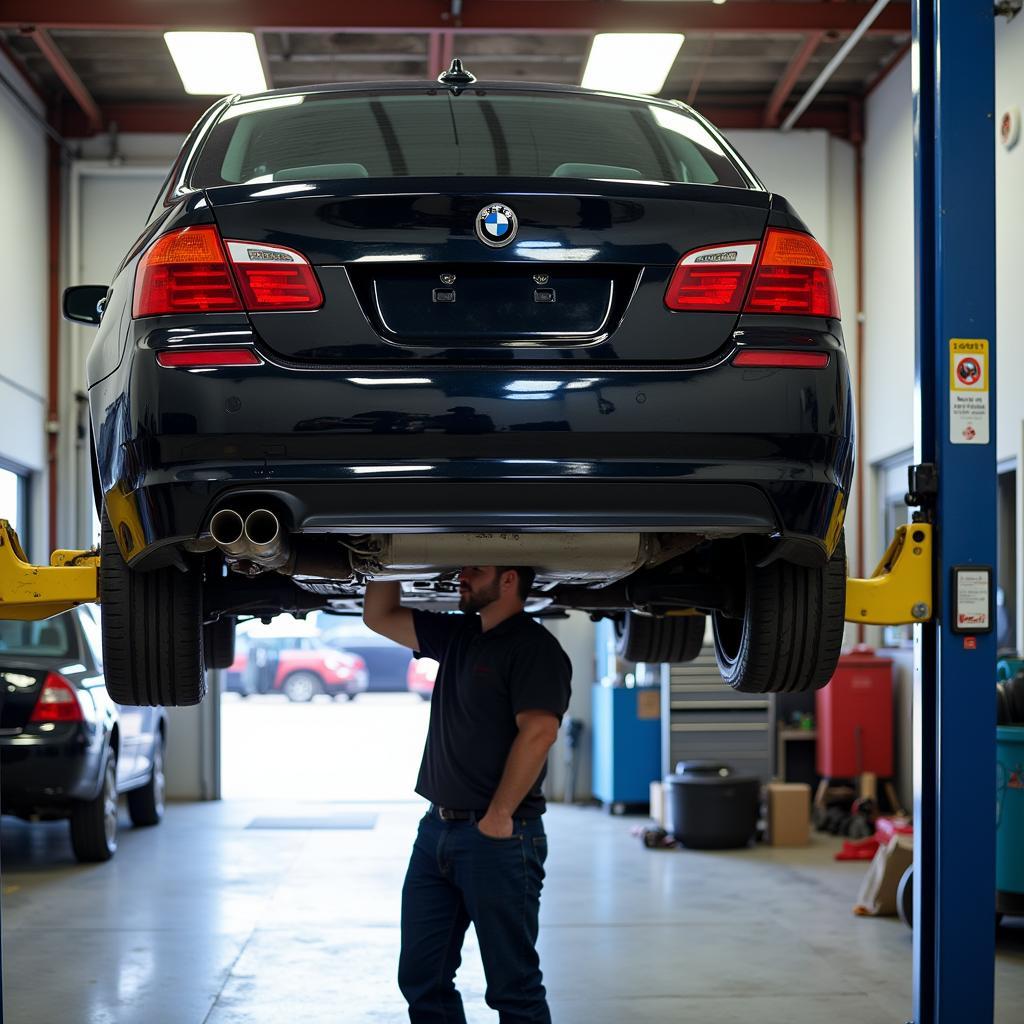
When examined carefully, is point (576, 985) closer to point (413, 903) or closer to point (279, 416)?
point (413, 903)

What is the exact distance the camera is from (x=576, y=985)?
16.9 ft

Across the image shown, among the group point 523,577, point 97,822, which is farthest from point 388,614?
point 97,822

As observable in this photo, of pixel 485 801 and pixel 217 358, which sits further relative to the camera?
pixel 485 801

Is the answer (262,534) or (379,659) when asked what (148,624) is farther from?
(379,659)

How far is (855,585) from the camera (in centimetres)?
309

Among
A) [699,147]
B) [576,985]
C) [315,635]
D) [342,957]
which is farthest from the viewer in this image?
[315,635]

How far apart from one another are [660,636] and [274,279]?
7.86 feet

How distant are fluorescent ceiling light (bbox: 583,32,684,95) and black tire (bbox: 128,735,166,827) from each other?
5.39m

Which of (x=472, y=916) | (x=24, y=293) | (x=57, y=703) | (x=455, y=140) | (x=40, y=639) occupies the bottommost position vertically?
(x=472, y=916)

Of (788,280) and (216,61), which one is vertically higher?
(216,61)

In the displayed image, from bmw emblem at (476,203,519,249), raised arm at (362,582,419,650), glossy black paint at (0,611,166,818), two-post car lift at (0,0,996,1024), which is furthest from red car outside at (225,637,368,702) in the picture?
bmw emblem at (476,203,519,249)

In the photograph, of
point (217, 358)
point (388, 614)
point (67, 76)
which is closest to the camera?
point (217, 358)

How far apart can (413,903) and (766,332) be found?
2.08m

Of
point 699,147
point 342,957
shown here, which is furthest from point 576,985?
point 699,147
